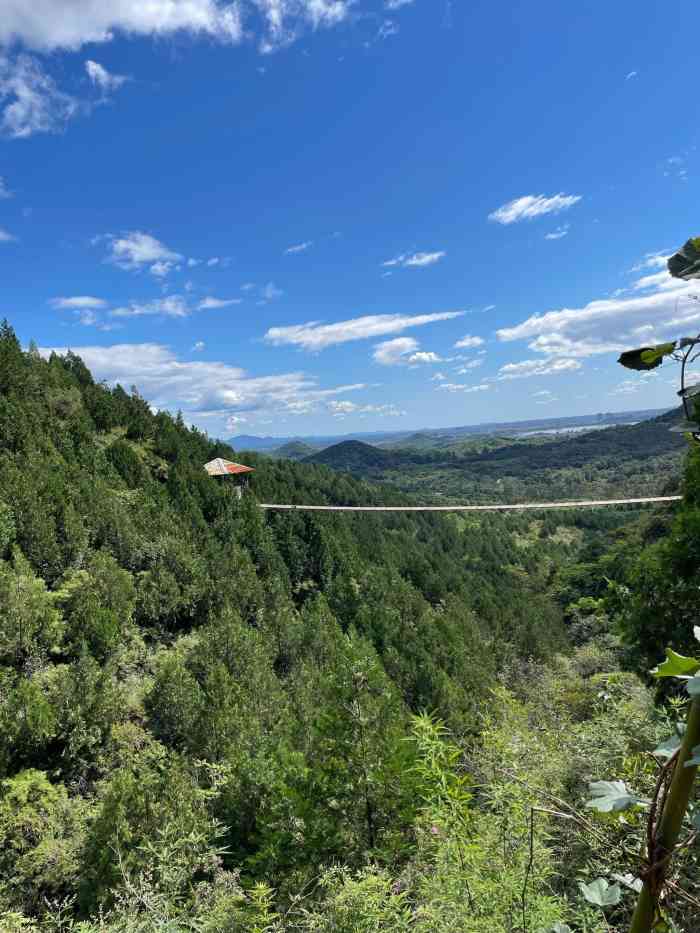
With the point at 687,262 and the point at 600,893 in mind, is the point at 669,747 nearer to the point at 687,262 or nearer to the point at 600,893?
the point at 600,893

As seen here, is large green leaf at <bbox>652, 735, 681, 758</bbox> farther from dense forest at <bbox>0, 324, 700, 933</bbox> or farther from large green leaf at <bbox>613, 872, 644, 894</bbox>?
large green leaf at <bbox>613, 872, 644, 894</bbox>

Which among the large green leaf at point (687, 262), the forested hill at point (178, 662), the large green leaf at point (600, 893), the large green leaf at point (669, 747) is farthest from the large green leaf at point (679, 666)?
the forested hill at point (178, 662)

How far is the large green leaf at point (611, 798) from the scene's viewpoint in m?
0.80

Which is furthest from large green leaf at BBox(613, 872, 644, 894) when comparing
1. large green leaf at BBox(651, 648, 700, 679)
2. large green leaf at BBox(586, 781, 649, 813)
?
large green leaf at BBox(651, 648, 700, 679)

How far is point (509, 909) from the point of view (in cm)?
367

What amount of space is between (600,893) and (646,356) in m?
1.12

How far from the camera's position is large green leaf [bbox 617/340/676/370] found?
37.8 inches

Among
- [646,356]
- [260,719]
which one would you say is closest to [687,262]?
[646,356]

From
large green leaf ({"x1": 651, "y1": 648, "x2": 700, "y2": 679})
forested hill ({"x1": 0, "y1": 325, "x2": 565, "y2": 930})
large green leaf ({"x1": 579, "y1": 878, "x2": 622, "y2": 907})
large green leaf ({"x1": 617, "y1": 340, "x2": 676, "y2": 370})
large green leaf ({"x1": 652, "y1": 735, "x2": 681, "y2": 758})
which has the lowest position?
forested hill ({"x1": 0, "y1": 325, "x2": 565, "y2": 930})

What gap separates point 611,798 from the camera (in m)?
0.87

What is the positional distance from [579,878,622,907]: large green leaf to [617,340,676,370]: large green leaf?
40.5 inches

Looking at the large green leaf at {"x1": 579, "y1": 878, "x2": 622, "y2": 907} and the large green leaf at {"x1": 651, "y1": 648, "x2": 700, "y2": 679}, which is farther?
the large green leaf at {"x1": 579, "y1": 878, "x2": 622, "y2": 907}

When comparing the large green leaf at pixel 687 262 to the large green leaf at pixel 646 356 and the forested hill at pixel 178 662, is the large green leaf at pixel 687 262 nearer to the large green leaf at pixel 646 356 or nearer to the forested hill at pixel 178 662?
the large green leaf at pixel 646 356

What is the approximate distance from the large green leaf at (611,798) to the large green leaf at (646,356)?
2.54 feet
